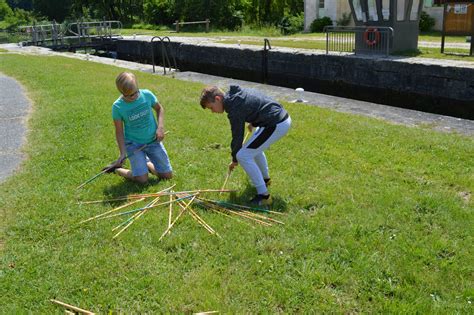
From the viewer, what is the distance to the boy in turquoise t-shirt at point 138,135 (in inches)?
227

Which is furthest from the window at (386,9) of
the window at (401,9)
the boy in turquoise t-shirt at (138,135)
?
the boy in turquoise t-shirt at (138,135)

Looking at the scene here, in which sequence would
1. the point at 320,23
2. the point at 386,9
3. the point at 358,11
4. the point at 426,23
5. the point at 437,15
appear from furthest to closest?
the point at 320,23 < the point at 437,15 < the point at 426,23 < the point at 358,11 < the point at 386,9

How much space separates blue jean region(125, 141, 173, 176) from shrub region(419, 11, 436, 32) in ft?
76.2

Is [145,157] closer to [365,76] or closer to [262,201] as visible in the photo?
[262,201]

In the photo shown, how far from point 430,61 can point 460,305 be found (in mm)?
11783

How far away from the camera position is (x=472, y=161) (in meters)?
6.29

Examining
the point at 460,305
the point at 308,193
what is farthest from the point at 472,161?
the point at 460,305

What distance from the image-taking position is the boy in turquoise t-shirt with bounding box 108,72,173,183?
5762 mm

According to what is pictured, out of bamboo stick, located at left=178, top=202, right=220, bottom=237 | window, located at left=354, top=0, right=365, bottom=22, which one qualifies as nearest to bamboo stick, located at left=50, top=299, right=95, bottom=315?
bamboo stick, located at left=178, top=202, right=220, bottom=237

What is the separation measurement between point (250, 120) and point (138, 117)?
5.18 feet

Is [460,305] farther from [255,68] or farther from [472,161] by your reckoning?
[255,68]

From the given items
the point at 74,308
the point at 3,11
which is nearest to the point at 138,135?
the point at 74,308

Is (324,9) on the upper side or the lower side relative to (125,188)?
upper

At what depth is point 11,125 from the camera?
921 centimetres
